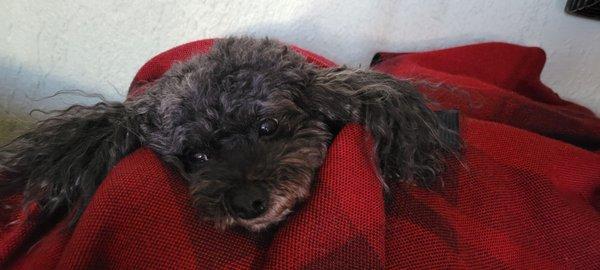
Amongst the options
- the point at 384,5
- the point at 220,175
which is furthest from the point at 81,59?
the point at 384,5

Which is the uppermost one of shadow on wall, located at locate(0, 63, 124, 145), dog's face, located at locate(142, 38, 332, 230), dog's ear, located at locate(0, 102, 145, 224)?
dog's face, located at locate(142, 38, 332, 230)

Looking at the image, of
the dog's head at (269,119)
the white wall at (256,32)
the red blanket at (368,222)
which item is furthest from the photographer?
the white wall at (256,32)

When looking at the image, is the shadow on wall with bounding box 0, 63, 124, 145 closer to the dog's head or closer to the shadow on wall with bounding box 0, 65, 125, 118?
the shadow on wall with bounding box 0, 65, 125, 118

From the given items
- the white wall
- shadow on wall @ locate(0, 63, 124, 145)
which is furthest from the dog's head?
shadow on wall @ locate(0, 63, 124, 145)

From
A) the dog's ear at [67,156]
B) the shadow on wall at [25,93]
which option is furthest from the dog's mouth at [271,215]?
the shadow on wall at [25,93]

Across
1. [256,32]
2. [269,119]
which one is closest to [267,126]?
[269,119]

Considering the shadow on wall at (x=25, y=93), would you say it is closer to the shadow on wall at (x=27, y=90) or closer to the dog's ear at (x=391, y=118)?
the shadow on wall at (x=27, y=90)
